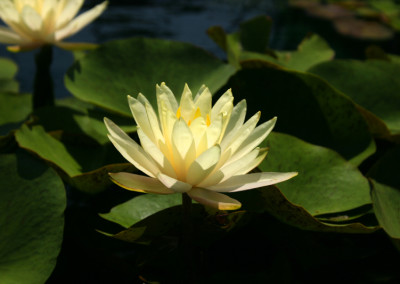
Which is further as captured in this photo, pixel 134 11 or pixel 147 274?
pixel 134 11

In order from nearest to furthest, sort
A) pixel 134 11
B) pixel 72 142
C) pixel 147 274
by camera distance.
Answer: pixel 147 274
pixel 72 142
pixel 134 11

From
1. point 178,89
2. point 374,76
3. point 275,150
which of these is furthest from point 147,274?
point 374,76

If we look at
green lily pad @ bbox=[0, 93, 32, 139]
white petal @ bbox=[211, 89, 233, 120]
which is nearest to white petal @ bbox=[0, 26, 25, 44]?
green lily pad @ bbox=[0, 93, 32, 139]

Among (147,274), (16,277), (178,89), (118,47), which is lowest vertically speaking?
(147,274)

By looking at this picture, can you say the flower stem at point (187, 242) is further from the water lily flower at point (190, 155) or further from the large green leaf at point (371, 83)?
the large green leaf at point (371, 83)

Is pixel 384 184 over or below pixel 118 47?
below

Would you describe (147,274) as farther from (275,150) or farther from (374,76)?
(374,76)

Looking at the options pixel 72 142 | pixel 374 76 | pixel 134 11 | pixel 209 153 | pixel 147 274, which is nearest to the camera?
pixel 209 153

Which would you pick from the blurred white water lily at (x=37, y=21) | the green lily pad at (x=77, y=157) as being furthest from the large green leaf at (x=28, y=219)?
the blurred white water lily at (x=37, y=21)
